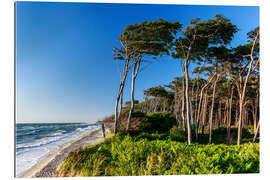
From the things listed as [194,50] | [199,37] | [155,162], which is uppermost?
[199,37]

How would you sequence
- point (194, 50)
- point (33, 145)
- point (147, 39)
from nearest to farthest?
1. point (147, 39)
2. point (194, 50)
3. point (33, 145)

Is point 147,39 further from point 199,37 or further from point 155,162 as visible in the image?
point 155,162

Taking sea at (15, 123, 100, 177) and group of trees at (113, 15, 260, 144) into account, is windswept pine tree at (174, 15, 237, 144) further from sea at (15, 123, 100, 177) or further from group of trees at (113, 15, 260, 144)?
sea at (15, 123, 100, 177)

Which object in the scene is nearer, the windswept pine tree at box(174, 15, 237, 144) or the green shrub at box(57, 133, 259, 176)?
the green shrub at box(57, 133, 259, 176)

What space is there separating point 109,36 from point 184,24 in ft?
7.61

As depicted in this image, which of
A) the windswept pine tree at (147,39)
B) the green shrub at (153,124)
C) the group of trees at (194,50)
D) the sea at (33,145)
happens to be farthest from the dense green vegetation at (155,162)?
the green shrub at (153,124)

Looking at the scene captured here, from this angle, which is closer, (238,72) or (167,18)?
(167,18)

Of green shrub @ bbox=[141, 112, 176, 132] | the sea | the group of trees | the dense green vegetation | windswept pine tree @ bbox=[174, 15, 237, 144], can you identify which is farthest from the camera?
green shrub @ bbox=[141, 112, 176, 132]

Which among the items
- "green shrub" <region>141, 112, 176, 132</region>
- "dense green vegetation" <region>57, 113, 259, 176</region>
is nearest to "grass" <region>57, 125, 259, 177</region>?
"dense green vegetation" <region>57, 113, 259, 176</region>

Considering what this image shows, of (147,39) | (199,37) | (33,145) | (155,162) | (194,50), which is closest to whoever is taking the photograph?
(155,162)

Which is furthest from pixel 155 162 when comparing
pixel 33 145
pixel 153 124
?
pixel 33 145
